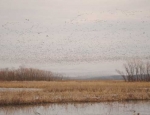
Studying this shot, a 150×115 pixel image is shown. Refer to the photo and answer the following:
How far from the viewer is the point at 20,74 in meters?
42.8

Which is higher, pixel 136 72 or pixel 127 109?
pixel 136 72

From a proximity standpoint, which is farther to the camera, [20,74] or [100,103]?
[20,74]

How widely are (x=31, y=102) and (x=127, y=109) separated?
3789 mm

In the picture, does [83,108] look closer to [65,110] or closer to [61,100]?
[65,110]

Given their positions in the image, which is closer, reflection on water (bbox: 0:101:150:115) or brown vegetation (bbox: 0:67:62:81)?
reflection on water (bbox: 0:101:150:115)

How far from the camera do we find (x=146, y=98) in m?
13.0

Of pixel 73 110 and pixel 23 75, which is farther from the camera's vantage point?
pixel 23 75

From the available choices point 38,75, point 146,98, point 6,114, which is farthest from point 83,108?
point 38,75

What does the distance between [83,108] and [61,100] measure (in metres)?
1.67

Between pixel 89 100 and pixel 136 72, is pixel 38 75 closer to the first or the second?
pixel 136 72

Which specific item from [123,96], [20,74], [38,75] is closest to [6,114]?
[123,96]

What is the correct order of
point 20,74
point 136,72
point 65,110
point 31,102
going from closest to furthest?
point 65,110
point 31,102
point 136,72
point 20,74

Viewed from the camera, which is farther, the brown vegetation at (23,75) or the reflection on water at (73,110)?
the brown vegetation at (23,75)

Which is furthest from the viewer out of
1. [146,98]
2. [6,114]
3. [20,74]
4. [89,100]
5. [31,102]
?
[20,74]
